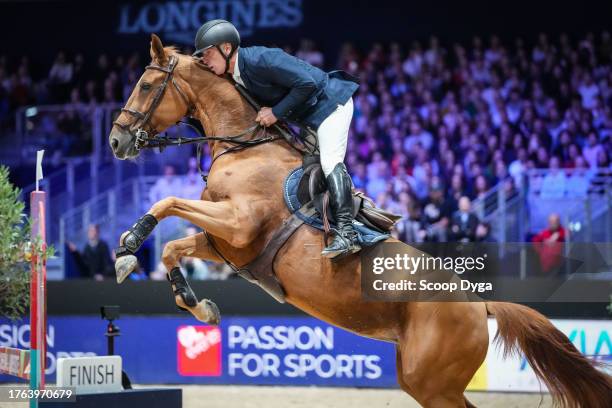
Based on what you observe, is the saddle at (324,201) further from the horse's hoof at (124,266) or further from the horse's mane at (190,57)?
the horse's hoof at (124,266)

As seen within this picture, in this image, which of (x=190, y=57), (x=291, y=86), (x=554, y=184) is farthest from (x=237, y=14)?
(x=291, y=86)

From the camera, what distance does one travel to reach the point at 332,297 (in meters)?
5.57

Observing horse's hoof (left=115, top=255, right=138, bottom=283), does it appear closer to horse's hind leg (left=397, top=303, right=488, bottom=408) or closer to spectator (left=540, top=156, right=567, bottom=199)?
horse's hind leg (left=397, top=303, right=488, bottom=408)

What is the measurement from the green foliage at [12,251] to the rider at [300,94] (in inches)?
62.3

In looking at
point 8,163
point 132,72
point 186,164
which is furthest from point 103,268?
point 132,72

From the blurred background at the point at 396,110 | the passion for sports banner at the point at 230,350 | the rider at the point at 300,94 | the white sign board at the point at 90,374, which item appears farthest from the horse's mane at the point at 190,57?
the blurred background at the point at 396,110

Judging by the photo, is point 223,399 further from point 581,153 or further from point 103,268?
point 581,153

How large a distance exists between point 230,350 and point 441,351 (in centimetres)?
462

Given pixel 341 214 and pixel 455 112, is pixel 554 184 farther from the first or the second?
pixel 341 214

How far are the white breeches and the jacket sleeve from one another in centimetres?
23

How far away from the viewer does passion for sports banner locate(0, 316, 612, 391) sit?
953cm

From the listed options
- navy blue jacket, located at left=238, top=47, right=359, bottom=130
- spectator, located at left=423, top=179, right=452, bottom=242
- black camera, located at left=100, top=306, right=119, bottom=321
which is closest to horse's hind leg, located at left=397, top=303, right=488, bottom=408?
navy blue jacket, located at left=238, top=47, right=359, bottom=130

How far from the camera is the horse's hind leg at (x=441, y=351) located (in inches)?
217

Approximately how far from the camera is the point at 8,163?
14.8 meters
